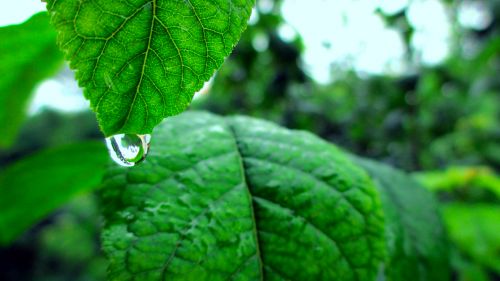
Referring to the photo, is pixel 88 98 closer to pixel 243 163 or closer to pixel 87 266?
pixel 243 163

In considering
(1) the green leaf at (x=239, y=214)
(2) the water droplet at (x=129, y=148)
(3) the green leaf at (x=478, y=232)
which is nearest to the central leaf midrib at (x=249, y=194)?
(1) the green leaf at (x=239, y=214)

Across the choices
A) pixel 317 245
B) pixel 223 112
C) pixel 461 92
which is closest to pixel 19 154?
pixel 223 112

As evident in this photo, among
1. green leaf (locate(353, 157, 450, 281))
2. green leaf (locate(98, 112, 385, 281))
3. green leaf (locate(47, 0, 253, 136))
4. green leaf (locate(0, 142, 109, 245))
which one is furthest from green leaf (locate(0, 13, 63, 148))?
green leaf (locate(353, 157, 450, 281))

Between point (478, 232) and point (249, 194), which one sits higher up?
point (478, 232)

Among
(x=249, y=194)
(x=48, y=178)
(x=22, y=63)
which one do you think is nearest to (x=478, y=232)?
(x=249, y=194)

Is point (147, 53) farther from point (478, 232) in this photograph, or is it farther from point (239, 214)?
point (478, 232)

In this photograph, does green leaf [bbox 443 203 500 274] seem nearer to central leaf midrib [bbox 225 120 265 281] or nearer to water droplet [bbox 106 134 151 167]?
central leaf midrib [bbox 225 120 265 281]
